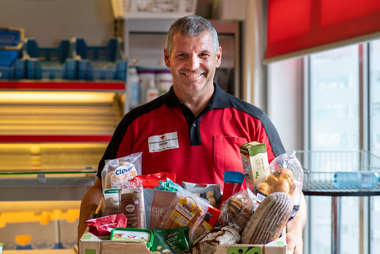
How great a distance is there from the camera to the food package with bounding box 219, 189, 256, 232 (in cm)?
86

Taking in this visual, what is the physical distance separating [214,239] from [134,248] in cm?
17

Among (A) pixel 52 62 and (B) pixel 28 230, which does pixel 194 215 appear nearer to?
(B) pixel 28 230

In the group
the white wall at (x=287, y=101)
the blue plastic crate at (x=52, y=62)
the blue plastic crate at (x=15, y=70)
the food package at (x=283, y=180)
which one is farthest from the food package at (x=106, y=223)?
the white wall at (x=287, y=101)

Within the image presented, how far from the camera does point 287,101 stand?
3.74 metres

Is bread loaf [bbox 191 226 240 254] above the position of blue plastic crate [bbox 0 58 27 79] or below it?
below

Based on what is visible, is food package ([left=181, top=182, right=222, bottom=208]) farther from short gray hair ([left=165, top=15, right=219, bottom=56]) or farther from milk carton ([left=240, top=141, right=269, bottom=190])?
short gray hair ([left=165, top=15, right=219, bottom=56])

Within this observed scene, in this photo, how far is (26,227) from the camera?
61.7 inches

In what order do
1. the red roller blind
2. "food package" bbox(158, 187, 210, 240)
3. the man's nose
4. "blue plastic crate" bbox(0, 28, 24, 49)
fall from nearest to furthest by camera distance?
"food package" bbox(158, 187, 210, 240)
the man's nose
the red roller blind
"blue plastic crate" bbox(0, 28, 24, 49)

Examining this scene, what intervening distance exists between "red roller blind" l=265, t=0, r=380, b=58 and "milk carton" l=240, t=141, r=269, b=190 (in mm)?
1744

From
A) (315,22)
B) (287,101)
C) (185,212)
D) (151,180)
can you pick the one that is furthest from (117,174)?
(287,101)

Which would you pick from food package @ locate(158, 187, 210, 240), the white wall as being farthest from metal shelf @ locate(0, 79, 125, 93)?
food package @ locate(158, 187, 210, 240)

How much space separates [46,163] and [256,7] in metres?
2.54

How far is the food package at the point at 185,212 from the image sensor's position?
34.5 inches

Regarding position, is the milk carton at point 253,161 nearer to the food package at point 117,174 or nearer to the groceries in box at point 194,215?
the groceries in box at point 194,215
